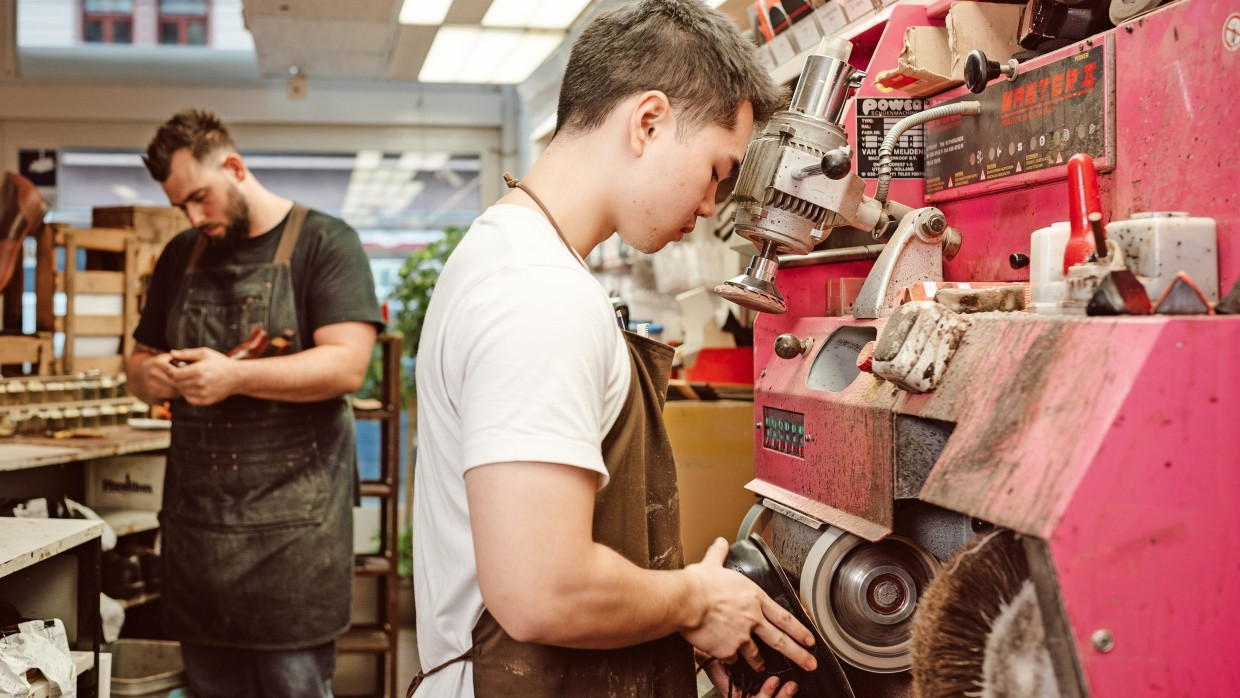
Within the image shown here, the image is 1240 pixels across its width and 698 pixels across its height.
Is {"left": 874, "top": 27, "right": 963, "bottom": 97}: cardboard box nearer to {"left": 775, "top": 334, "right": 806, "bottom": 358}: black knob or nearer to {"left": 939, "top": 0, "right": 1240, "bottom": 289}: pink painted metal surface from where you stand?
{"left": 939, "top": 0, "right": 1240, "bottom": 289}: pink painted metal surface

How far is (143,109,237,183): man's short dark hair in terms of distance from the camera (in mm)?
2477

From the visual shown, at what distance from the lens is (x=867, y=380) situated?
3.94ft

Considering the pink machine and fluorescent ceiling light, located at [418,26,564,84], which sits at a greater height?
fluorescent ceiling light, located at [418,26,564,84]

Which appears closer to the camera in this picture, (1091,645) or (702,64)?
(1091,645)

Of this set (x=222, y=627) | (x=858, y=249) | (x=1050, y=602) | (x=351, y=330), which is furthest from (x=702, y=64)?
(x=222, y=627)

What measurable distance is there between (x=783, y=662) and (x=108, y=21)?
19.7 ft

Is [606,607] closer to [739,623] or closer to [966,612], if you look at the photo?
[739,623]

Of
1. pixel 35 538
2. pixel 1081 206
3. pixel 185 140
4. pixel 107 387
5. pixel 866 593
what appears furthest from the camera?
pixel 107 387

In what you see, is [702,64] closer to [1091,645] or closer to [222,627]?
[1091,645]

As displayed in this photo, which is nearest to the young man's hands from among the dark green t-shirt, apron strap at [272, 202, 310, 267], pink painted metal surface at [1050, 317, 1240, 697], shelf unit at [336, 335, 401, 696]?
pink painted metal surface at [1050, 317, 1240, 697]

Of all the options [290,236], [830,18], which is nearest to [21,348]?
[290,236]

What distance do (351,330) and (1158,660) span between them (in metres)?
2.03

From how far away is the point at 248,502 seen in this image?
2377 mm

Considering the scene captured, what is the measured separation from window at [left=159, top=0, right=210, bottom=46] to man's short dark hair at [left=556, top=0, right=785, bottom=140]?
5373mm
